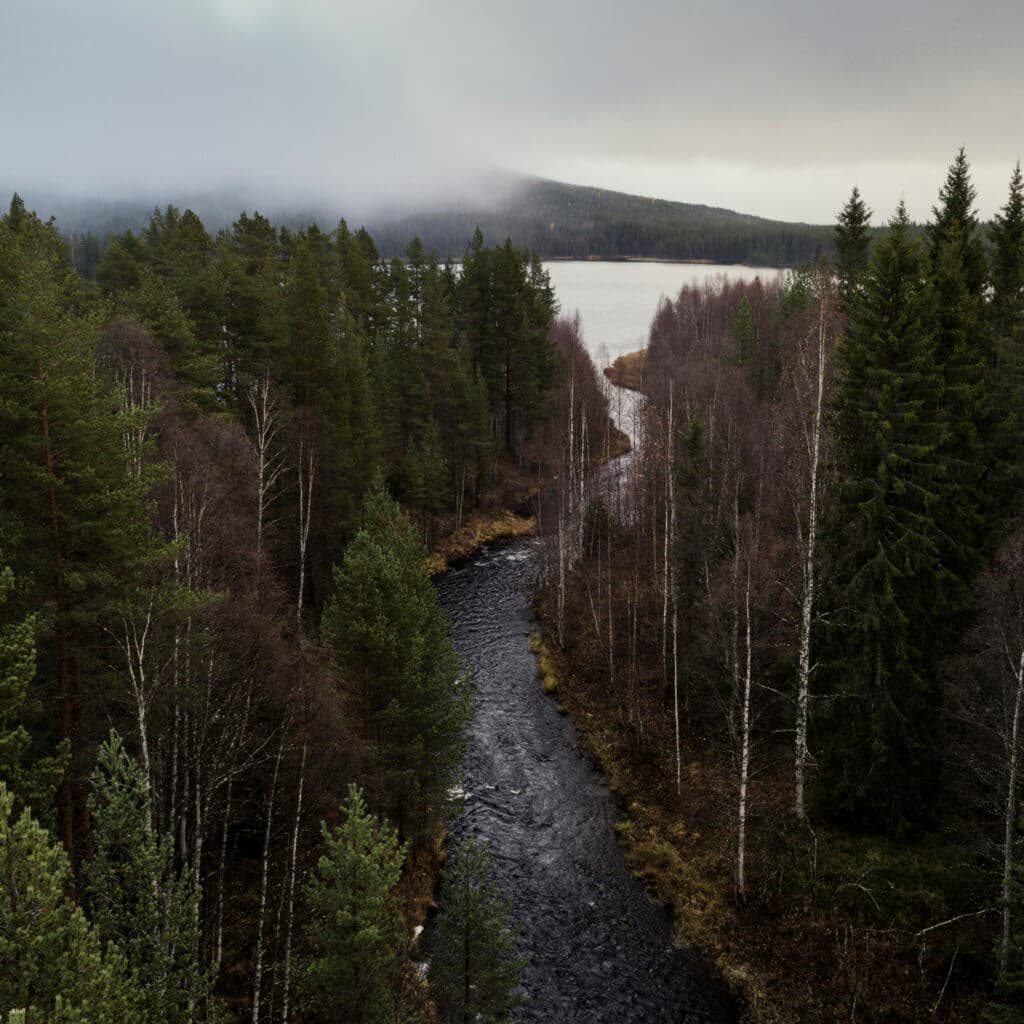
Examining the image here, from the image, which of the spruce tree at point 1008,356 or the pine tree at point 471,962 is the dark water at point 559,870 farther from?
the spruce tree at point 1008,356

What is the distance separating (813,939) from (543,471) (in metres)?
46.4

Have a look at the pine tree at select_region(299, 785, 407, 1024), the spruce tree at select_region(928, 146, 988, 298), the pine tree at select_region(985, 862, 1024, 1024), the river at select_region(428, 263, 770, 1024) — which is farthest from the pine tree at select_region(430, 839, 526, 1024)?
the spruce tree at select_region(928, 146, 988, 298)

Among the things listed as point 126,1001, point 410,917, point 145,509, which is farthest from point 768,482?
point 126,1001

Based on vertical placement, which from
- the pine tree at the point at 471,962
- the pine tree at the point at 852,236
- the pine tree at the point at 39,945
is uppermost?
the pine tree at the point at 852,236

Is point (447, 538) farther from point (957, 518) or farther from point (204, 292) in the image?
point (957, 518)

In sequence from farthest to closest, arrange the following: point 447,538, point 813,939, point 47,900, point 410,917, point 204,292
Answer: 1. point 447,538
2. point 204,292
3. point 410,917
4. point 813,939
5. point 47,900

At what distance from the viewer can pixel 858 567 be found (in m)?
20.9

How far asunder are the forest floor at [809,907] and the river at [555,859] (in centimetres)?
99

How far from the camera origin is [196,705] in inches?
618

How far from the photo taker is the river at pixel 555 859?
1859 centimetres

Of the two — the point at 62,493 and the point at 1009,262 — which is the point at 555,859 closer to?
the point at 62,493

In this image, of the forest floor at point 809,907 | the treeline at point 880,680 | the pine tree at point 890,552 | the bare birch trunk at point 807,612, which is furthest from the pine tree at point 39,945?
the pine tree at point 890,552

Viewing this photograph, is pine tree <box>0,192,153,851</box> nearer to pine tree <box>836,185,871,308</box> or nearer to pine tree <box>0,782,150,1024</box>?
pine tree <box>0,782,150,1024</box>

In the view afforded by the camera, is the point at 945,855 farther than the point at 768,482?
No
